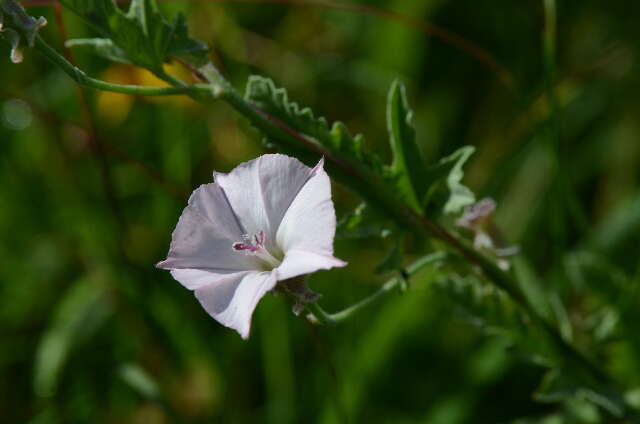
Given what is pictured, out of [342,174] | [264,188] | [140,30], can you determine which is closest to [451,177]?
[342,174]

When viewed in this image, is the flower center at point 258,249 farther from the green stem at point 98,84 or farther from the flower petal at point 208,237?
the green stem at point 98,84

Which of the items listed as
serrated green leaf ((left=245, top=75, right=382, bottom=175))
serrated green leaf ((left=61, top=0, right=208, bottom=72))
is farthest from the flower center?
serrated green leaf ((left=61, top=0, right=208, bottom=72))

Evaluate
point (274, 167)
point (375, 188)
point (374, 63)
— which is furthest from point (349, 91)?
point (274, 167)

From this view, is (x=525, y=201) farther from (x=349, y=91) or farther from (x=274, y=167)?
(x=274, y=167)

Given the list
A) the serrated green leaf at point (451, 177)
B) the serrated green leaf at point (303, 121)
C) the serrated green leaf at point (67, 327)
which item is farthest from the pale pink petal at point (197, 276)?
the serrated green leaf at point (67, 327)

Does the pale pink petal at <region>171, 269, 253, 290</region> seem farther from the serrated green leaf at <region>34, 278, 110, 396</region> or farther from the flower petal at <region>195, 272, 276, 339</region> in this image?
the serrated green leaf at <region>34, 278, 110, 396</region>

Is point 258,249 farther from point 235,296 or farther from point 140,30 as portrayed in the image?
point 140,30

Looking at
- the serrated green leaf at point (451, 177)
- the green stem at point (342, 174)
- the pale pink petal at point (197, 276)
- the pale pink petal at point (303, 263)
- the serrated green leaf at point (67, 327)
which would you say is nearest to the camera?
the pale pink petal at point (303, 263)
